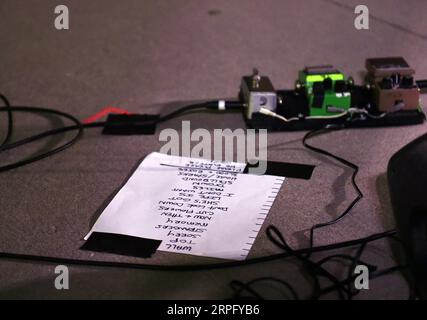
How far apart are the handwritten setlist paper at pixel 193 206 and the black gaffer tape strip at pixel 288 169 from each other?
0.02 metres

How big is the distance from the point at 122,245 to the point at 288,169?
32 cm

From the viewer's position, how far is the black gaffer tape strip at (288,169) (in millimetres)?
974

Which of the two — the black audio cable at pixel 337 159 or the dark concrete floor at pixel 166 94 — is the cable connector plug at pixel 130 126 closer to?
the dark concrete floor at pixel 166 94

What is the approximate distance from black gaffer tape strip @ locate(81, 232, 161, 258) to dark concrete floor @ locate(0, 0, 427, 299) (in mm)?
14

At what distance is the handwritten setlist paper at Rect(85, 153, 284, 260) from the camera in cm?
82

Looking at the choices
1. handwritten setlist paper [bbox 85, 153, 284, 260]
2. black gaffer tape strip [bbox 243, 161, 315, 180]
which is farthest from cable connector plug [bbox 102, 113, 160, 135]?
black gaffer tape strip [bbox 243, 161, 315, 180]

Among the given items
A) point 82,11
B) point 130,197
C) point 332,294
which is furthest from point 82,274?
point 82,11

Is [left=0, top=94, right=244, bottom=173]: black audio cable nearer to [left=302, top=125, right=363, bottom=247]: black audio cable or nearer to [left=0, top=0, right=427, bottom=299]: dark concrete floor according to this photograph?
[left=0, top=0, right=427, bottom=299]: dark concrete floor

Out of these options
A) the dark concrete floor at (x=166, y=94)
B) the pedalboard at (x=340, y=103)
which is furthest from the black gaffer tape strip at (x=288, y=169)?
the pedalboard at (x=340, y=103)

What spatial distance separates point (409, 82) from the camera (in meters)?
1.10

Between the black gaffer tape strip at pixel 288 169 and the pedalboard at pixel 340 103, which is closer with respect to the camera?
the black gaffer tape strip at pixel 288 169

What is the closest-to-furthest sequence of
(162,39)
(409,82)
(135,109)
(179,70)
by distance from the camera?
(409,82), (135,109), (179,70), (162,39)

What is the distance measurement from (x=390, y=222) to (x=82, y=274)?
441mm
